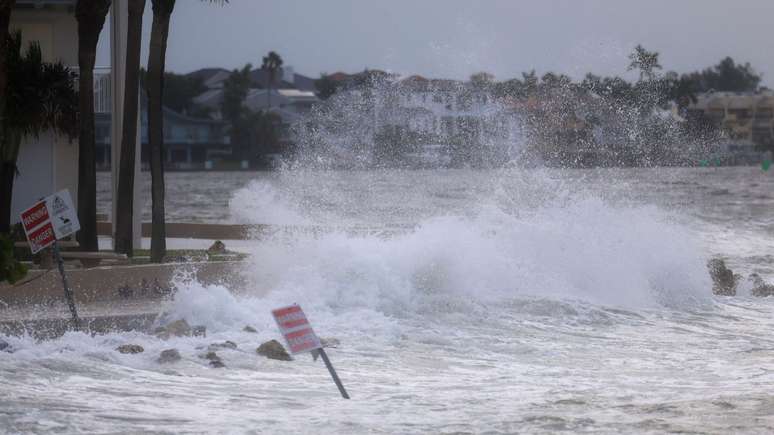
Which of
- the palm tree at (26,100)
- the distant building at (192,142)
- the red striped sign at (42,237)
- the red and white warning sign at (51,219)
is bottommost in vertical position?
the distant building at (192,142)

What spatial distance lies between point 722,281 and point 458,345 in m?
9.84

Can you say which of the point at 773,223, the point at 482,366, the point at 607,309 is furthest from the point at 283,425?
the point at 773,223

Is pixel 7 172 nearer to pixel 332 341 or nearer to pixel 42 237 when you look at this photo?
pixel 42 237

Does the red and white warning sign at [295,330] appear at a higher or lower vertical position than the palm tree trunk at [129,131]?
lower

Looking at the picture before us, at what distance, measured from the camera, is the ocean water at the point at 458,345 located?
1080cm

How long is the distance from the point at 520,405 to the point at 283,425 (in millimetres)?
2295

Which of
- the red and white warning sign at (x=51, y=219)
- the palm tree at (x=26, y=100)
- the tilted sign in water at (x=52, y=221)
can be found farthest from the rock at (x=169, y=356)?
the palm tree at (x=26, y=100)

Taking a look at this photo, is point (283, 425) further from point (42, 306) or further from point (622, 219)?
point (622, 219)

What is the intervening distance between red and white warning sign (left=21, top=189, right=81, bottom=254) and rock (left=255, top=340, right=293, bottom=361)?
8.12 ft

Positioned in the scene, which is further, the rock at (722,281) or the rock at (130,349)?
the rock at (722,281)

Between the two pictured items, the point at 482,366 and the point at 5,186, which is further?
the point at 5,186

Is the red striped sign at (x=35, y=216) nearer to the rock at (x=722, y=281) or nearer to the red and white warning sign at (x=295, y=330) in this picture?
the red and white warning sign at (x=295, y=330)

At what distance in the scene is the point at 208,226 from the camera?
2928cm

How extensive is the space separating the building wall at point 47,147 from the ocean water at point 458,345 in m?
4.78
